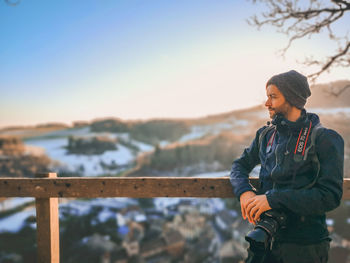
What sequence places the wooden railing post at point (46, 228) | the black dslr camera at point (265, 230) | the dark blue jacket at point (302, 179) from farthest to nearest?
1. the wooden railing post at point (46, 228)
2. the dark blue jacket at point (302, 179)
3. the black dslr camera at point (265, 230)

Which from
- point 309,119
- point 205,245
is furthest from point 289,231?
point 205,245

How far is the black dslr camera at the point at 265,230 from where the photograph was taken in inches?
43.8

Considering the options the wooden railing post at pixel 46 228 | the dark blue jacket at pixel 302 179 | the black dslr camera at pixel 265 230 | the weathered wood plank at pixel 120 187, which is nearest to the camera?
the black dslr camera at pixel 265 230

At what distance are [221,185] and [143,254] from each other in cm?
3757

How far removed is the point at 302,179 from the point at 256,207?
0.83ft

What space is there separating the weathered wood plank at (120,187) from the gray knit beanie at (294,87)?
61 cm

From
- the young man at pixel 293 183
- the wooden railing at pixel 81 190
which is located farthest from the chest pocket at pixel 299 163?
the wooden railing at pixel 81 190

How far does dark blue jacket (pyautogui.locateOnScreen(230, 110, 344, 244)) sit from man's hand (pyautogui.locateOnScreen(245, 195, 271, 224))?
0.02 meters

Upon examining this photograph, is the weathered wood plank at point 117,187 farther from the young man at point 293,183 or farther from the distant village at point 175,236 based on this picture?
the distant village at point 175,236

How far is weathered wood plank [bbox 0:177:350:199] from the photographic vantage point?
1825 millimetres

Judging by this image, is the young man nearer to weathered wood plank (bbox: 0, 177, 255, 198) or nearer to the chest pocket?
the chest pocket

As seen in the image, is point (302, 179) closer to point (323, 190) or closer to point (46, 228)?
point (323, 190)

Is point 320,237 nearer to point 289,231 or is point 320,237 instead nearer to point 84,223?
point 289,231

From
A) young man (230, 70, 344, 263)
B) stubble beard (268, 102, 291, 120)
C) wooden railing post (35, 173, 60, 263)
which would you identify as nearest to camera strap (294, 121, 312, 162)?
young man (230, 70, 344, 263)
